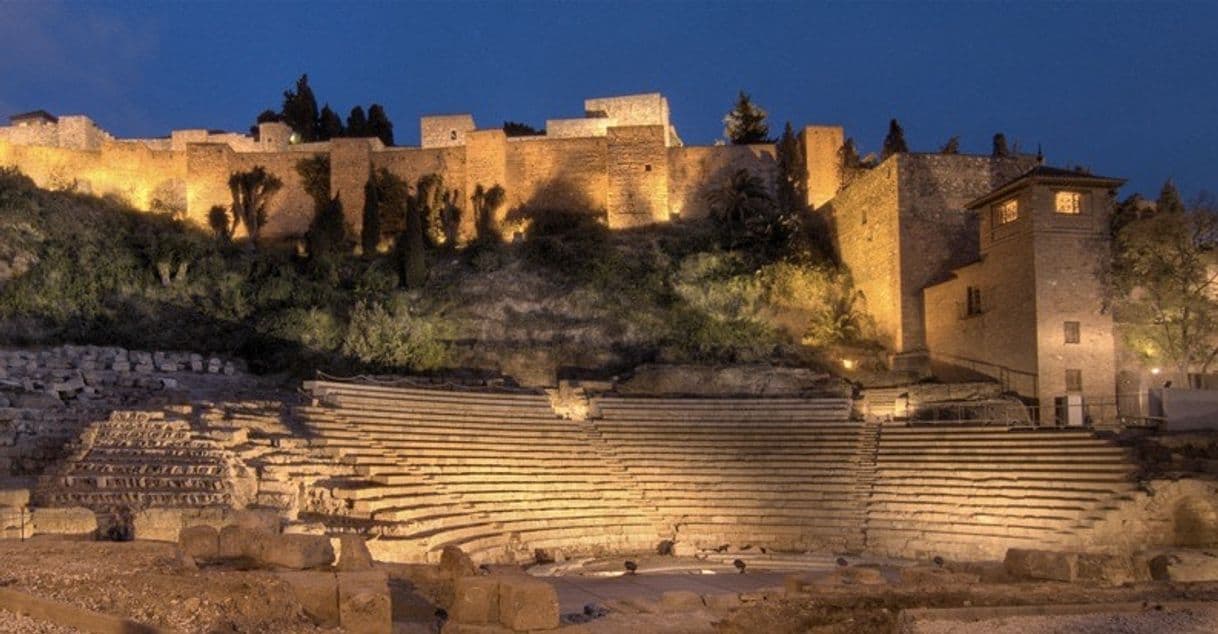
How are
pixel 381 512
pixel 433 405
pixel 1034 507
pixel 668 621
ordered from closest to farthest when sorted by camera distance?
pixel 668 621, pixel 381 512, pixel 1034 507, pixel 433 405

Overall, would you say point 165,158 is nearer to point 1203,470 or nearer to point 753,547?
point 753,547

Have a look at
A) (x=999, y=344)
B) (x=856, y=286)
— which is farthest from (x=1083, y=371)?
(x=856, y=286)

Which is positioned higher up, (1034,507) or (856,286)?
(856,286)

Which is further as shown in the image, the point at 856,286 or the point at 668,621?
the point at 856,286

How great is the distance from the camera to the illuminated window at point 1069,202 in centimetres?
2367

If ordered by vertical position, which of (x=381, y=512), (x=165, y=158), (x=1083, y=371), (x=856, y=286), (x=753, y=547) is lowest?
(x=753, y=547)

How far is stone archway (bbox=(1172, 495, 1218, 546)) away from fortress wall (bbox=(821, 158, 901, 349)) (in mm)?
12138

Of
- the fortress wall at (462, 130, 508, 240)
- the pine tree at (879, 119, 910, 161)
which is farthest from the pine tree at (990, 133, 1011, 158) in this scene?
the fortress wall at (462, 130, 508, 240)

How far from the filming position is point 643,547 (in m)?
17.8

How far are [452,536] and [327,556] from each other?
6.08 meters

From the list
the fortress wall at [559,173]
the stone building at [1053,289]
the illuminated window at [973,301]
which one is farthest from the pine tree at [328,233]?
the stone building at [1053,289]

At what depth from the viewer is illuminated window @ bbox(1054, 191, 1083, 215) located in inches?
932

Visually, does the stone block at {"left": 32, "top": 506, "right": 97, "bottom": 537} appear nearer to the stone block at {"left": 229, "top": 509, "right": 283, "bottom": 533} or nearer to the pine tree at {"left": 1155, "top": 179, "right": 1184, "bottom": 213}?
the stone block at {"left": 229, "top": 509, "right": 283, "bottom": 533}

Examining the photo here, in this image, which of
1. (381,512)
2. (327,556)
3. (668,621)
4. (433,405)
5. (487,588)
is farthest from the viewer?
(433,405)
